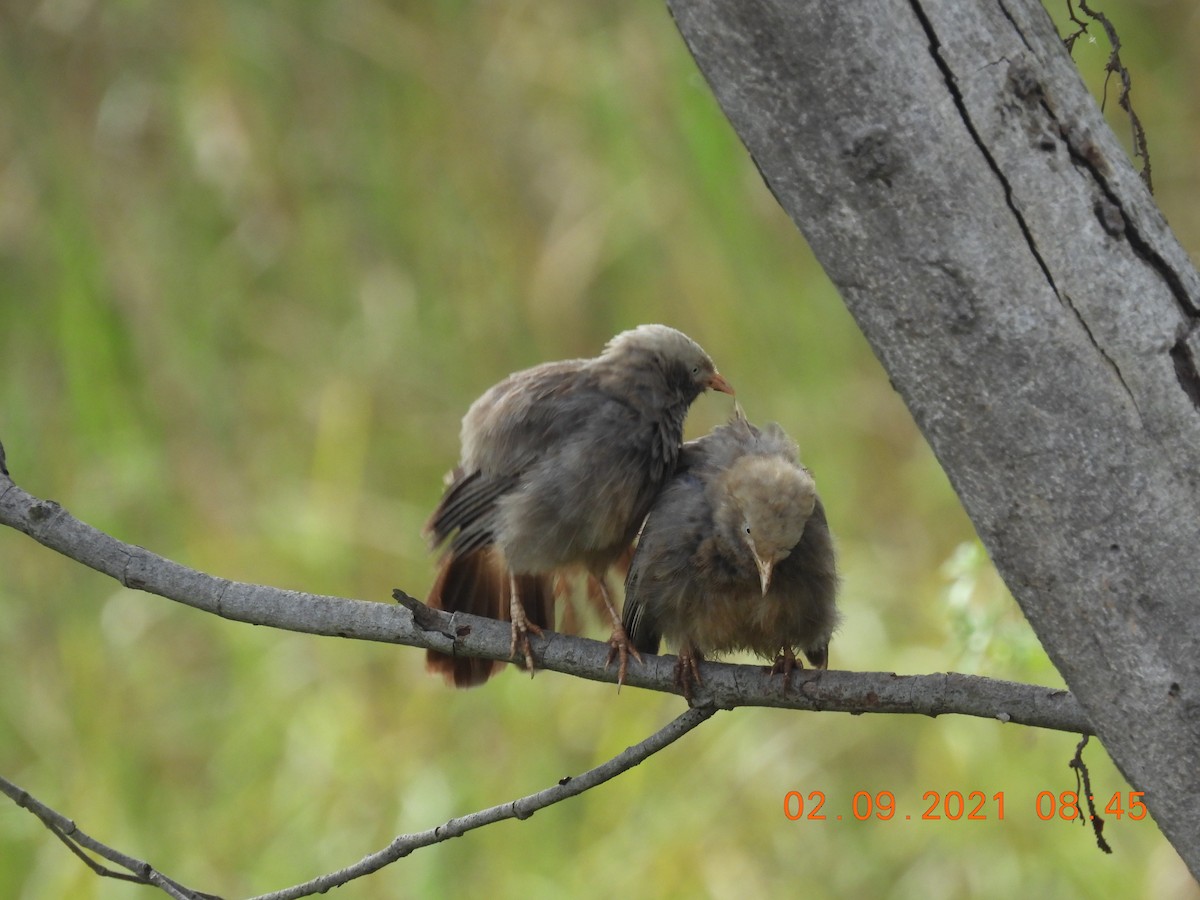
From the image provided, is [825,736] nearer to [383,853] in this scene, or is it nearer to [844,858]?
[844,858]

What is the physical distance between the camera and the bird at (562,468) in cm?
296

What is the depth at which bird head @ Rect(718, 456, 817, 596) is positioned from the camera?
2.59 metres

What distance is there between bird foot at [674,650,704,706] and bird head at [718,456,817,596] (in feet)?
0.68

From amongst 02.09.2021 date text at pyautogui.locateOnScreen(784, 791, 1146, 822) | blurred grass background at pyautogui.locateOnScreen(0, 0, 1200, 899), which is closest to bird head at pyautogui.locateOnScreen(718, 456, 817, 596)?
02.09.2021 date text at pyautogui.locateOnScreen(784, 791, 1146, 822)

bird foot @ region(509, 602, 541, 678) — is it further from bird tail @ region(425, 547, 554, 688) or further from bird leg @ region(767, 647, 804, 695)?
bird tail @ region(425, 547, 554, 688)

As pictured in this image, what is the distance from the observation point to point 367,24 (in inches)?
223

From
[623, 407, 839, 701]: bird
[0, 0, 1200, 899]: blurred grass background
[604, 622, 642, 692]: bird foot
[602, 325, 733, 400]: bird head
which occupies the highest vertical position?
[0, 0, 1200, 899]: blurred grass background

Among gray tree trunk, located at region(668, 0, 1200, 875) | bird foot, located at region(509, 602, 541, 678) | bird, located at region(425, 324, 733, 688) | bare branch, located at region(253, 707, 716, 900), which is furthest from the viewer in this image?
bird, located at region(425, 324, 733, 688)

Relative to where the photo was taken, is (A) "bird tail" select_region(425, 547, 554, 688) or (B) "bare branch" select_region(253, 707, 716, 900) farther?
(A) "bird tail" select_region(425, 547, 554, 688)

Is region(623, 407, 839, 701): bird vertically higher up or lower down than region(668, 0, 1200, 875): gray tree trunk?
higher up

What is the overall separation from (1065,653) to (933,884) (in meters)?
3.02

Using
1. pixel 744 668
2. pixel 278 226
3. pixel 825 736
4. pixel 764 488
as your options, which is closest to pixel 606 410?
Answer: pixel 764 488

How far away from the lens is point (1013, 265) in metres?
1.63

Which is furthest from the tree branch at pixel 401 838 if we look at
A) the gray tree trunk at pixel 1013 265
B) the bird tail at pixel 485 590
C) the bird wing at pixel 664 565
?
the bird tail at pixel 485 590
